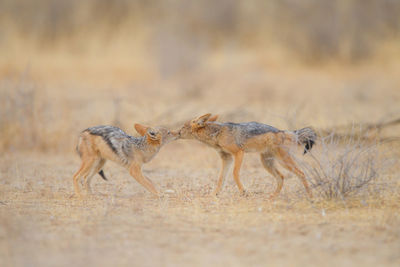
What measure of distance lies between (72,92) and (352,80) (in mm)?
10238

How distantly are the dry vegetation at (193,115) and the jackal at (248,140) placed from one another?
30 centimetres

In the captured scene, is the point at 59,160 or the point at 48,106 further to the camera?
the point at 48,106

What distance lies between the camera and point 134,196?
675 centimetres

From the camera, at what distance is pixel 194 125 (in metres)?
7.14

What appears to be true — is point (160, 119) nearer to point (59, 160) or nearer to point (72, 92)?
point (59, 160)

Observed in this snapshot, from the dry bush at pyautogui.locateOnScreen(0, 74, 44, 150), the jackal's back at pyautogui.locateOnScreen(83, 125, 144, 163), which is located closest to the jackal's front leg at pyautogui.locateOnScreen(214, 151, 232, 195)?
the jackal's back at pyautogui.locateOnScreen(83, 125, 144, 163)

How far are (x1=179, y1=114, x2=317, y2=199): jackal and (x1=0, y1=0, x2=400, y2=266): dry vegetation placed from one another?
0.30 metres

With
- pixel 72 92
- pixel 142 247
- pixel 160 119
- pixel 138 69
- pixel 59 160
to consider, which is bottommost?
pixel 142 247

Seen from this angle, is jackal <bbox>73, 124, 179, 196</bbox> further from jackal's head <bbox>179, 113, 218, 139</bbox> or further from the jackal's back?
jackal's head <bbox>179, 113, 218, 139</bbox>

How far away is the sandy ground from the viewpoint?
14.4ft

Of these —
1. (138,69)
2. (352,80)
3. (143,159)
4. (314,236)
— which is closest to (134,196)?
(143,159)

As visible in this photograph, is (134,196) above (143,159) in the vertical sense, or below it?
below

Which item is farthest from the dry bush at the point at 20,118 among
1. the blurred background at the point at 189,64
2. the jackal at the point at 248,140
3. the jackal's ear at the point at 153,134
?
the jackal at the point at 248,140

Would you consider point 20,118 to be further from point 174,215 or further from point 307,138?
point 307,138
